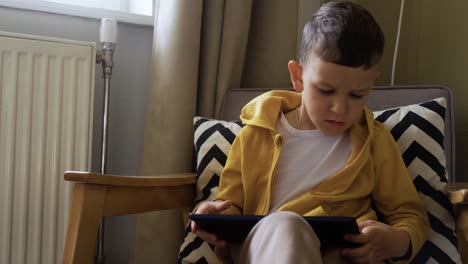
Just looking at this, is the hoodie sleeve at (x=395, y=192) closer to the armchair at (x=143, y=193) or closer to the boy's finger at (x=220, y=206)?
the armchair at (x=143, y=193)

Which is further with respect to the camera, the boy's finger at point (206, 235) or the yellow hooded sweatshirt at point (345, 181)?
the yellow hooded sweatshirt at point (345, 181)

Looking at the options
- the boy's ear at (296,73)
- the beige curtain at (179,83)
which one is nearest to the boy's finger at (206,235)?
the boy's ear at (296,73)

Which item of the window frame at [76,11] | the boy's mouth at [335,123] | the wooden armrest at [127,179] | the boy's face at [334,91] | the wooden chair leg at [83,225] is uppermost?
the window frame at [76,11]

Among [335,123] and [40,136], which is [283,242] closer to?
[335,123]

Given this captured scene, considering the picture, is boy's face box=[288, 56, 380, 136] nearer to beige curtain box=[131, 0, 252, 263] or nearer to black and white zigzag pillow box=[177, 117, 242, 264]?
black and white zigzag pillow box=[177, 117, 242, 264]

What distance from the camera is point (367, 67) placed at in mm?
1028

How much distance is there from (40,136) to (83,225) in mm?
520

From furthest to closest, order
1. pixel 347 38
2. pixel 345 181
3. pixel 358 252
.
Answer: pixel 345 181 < pixel 347 38 < pixel 358 252

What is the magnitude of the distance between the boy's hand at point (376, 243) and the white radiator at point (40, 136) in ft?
2.73

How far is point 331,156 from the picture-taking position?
1.16 metres

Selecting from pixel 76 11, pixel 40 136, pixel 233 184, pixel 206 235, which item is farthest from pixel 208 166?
pixel 76 11

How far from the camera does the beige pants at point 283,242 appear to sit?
77 centimetres

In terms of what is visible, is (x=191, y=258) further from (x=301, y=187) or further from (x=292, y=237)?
(x=292, y=237)

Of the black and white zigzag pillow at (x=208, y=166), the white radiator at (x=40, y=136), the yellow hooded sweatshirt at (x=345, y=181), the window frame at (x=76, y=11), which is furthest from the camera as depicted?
the window frame at (x=76, y=11)
